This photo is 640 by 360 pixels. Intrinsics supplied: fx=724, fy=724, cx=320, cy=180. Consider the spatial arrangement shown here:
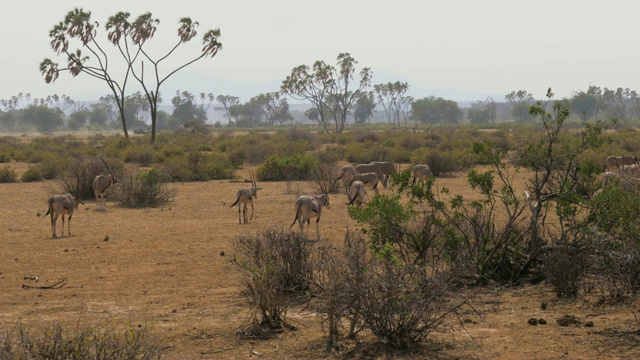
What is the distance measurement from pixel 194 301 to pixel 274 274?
1.55 m

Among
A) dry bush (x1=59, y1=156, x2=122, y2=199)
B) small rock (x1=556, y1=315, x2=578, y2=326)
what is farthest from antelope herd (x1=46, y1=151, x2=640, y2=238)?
small rock (x1=556, y1=315, x2=578, y2=326)

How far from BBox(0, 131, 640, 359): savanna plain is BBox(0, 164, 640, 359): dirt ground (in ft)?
0.05

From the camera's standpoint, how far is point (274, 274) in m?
8.20

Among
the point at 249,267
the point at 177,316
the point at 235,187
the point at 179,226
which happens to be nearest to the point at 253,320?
the point at 249,267

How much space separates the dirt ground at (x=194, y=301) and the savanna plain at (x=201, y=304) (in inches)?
0.6

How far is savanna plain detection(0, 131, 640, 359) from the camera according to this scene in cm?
703

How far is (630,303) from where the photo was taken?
26.9 feet

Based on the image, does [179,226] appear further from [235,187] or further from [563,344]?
[563,344]

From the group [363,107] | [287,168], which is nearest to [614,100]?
[363,107]

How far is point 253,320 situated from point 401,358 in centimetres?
168

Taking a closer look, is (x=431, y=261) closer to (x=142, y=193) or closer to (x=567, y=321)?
(x=567, y=321)

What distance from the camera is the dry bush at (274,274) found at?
768 cm

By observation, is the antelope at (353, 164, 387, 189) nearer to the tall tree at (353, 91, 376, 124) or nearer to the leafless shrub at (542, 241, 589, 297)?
the leafless shrub at (542, 241, 589, 297)

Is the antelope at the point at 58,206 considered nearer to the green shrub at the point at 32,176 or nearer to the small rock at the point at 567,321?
the small rock at the point at 567,321
